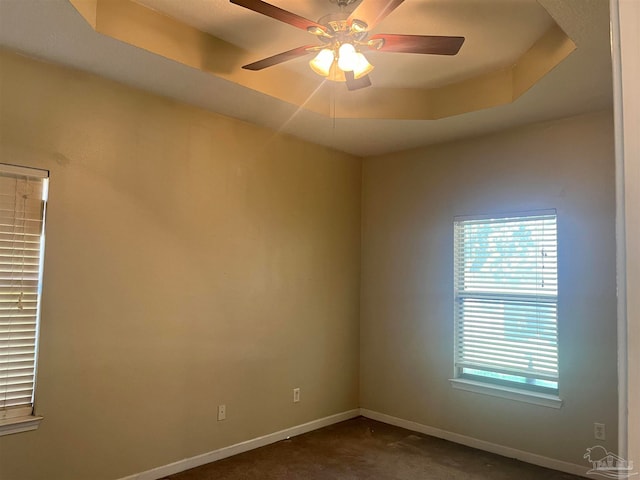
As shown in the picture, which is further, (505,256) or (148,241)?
(505,256)

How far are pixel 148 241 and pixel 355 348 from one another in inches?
95.4

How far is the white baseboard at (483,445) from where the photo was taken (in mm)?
3289

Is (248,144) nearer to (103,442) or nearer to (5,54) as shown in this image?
(5,54)

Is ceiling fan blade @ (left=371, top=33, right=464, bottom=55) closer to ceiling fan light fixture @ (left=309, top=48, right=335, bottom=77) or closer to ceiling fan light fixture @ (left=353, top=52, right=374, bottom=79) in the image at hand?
ceiling fan light fixture @ (left=353, top=52, right=374, bottom=79)

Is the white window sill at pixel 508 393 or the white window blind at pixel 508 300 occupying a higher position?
the white window blind at pixel 508 300

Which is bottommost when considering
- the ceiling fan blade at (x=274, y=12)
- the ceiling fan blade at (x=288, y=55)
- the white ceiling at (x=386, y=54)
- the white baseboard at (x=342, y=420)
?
the white baseboard at (x=342, y=420)

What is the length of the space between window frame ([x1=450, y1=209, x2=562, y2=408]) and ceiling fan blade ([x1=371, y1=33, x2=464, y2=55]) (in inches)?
73.5

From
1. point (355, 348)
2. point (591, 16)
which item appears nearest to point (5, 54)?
point (591, 16)

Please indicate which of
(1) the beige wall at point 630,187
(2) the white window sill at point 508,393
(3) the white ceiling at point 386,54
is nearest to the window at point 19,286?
(3) the white ceiling at point 386,54

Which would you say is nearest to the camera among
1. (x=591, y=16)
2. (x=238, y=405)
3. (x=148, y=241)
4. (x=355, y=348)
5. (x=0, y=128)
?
(x=591, y=16)

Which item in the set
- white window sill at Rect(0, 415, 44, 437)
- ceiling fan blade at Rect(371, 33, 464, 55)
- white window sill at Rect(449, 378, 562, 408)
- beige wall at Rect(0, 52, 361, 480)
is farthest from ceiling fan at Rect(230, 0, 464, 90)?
white window sill at Rect(449, 378, 562, 408)

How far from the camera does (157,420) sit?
3131mm

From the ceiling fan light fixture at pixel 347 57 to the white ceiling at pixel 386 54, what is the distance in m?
0.32

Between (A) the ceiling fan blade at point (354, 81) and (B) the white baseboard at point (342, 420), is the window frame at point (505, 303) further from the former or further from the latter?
(A) the ceiling fan blade at point (354, 81)
